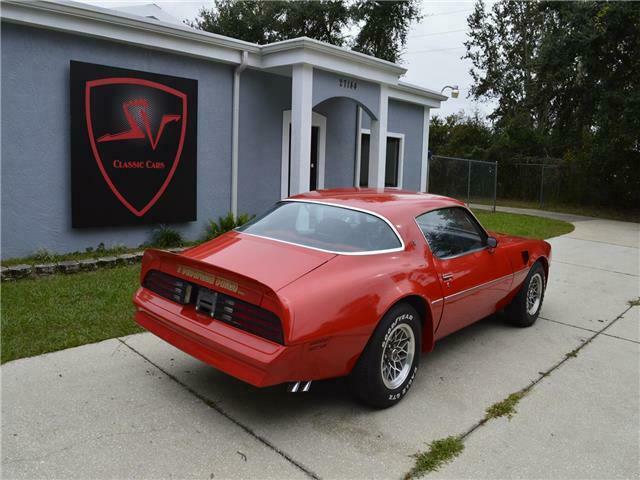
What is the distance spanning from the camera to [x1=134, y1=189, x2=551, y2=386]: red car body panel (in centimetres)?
302

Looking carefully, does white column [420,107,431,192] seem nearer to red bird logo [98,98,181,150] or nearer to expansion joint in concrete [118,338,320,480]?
red bird logo [98,98,181,150]

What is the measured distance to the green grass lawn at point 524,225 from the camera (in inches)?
507

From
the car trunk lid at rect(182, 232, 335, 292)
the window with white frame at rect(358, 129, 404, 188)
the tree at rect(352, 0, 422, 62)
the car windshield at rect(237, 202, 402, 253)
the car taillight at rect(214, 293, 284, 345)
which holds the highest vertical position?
the tree at rect(352, 0, 422, 62)

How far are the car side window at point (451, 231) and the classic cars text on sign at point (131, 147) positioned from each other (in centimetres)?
525

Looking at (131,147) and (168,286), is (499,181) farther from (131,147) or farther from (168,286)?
(168,286)

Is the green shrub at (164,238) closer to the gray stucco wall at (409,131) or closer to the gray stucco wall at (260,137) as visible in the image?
the gray stucco wall at (260,137)

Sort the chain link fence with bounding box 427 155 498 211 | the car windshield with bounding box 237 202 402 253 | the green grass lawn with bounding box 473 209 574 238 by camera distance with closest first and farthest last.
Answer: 1. the car windshield with bounding box 237 202 402 253
2. the green grass lawn with bounding box 473 209 574 238
3. the chain link fence with bounding box 427 155 498 211

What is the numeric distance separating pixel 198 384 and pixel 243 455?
40.2 inches

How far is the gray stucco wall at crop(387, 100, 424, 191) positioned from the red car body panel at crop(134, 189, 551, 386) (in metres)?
9.76

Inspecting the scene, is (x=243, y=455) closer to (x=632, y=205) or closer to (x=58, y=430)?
(x=58, y=430)

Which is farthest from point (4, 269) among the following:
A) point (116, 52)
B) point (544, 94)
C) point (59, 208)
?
point (544, 94)

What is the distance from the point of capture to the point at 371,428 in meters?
3.31

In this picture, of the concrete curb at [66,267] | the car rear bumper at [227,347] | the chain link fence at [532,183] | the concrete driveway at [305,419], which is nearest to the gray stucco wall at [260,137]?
the concrete curb at [66,267]

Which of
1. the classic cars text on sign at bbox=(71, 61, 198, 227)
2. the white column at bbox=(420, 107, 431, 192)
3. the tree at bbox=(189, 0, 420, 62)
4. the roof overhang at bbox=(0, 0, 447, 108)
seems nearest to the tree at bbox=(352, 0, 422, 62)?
the tree at bbox=(189, 0, 420, 62)
